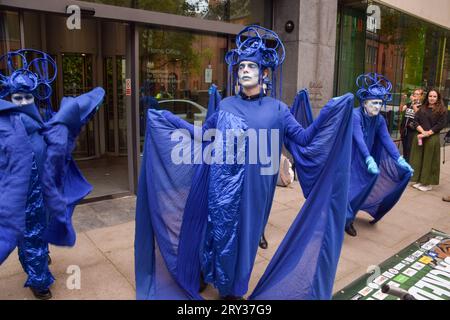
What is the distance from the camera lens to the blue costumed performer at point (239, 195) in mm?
2762

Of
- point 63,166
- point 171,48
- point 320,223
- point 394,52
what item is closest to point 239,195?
point 320,223

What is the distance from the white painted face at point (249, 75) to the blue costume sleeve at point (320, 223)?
57cm

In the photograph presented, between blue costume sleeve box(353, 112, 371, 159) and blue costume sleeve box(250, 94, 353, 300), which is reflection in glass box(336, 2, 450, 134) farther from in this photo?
blue costume sleeve box(250, 94, 353, 300)

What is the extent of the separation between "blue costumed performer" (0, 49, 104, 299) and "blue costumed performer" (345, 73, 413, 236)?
2862 mm

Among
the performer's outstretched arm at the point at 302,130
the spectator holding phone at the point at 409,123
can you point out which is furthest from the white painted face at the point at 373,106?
the spectator holding phone at the point at 409,123

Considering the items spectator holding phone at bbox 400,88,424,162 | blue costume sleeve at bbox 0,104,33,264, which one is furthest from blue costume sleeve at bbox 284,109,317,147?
spectator holding phone at bbox 400,88,424,162

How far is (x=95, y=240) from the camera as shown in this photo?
4.27 metres

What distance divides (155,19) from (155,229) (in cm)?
334

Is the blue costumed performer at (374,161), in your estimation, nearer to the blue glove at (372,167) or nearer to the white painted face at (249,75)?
the blue glove at (372,167)

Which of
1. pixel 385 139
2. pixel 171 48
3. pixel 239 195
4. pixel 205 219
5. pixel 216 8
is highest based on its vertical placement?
pixel 216 8

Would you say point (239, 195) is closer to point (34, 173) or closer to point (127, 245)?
point (34, 173)

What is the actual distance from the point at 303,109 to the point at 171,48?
293 cm

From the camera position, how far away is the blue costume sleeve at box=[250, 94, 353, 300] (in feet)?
9.05

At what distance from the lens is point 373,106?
14.3 feet
